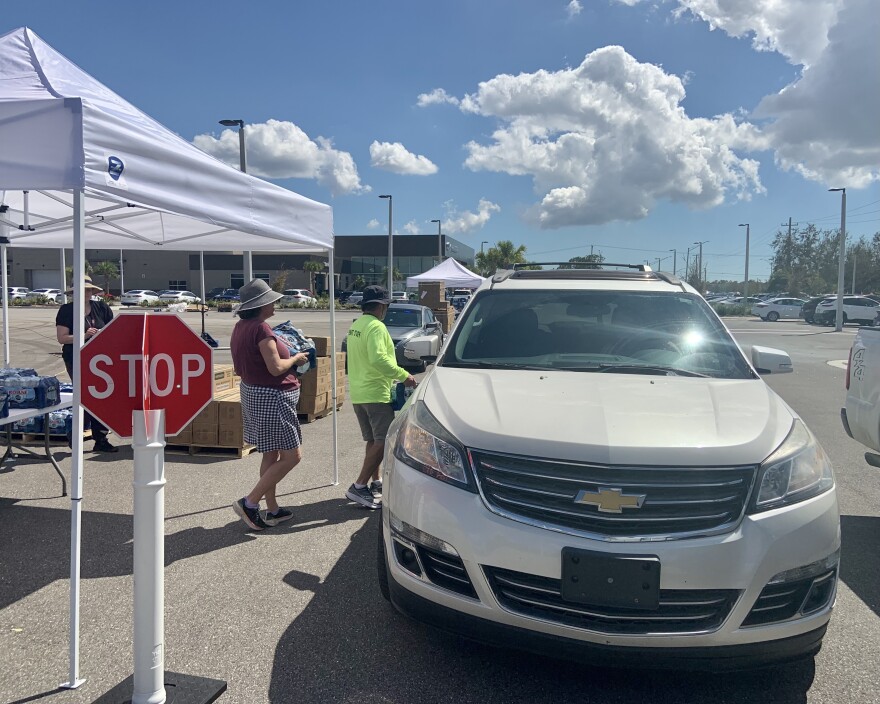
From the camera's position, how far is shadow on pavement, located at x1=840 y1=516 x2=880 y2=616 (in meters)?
3.82

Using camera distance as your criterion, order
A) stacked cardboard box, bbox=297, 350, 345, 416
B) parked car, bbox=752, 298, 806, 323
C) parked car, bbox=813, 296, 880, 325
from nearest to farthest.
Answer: stacked cardboard box, bbox=297, 350, 345, 416 < parked car, bbox=813, 296, 880, 325 < parked car, bbox=752, 298, 806, 323

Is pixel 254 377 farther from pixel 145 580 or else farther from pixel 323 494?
pixel 145 580

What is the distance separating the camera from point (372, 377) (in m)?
4.98

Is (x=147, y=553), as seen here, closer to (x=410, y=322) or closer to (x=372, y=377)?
(x=372, y=377)

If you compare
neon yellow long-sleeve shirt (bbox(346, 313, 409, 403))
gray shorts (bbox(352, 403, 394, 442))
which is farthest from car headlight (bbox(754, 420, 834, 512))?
gray shorts (bbox(352, 403, 394, 442))

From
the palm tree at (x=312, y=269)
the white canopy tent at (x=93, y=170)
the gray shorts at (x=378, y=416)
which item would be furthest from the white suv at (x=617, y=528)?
the palm tree at (x=312, y=269)

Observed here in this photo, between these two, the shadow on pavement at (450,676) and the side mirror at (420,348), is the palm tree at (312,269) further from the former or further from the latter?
the shadow on pavement at (450,676)

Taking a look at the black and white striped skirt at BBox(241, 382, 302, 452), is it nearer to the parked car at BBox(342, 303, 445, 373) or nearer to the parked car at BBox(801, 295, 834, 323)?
the parked car at BBox(342, 303, 445, 373)

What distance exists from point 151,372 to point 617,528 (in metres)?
1.88

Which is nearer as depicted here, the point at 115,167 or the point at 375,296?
the point at 115,167

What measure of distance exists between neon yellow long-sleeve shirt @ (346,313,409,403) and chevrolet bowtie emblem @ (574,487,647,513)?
2617 mm

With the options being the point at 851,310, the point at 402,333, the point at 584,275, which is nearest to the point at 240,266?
the point at 851,310

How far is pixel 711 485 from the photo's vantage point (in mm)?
2525

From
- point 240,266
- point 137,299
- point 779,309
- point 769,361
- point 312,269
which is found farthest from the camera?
point 240,266
